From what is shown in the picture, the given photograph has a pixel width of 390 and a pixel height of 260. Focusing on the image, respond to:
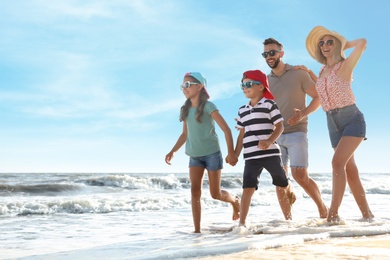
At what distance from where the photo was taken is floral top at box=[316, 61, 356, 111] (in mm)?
4863

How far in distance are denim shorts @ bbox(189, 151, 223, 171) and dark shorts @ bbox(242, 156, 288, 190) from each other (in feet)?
1.49

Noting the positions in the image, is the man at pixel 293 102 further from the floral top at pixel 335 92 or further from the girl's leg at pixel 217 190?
the girl's leg at pixel 217 190

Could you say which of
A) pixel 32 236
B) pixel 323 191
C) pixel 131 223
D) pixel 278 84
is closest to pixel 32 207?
pixel 131 223

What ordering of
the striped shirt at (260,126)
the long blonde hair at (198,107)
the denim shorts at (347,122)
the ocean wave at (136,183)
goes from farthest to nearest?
the ocean wave at (136,183)
the long blonde hair at (198,107)
the denim shorts at (347,122)
the striped shirt at (260,126)

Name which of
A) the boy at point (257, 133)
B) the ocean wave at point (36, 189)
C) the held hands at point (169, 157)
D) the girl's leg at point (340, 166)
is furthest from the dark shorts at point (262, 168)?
the ocean wave at point (36, 189)

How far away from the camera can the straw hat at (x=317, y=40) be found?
5000 millimetres

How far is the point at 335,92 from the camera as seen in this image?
490cm

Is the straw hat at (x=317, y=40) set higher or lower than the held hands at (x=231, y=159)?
higher

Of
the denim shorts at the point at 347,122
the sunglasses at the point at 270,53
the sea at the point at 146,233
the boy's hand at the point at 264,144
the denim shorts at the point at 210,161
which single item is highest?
the sunglasses at the point at 270,53

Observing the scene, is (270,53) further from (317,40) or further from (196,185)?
(196,185)

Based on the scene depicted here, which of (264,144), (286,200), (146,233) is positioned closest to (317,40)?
(264,144)

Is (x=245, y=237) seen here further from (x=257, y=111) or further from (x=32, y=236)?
(x=32, y=236)

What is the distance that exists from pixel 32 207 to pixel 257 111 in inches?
311

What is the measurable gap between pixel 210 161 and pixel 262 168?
2.20 ft
